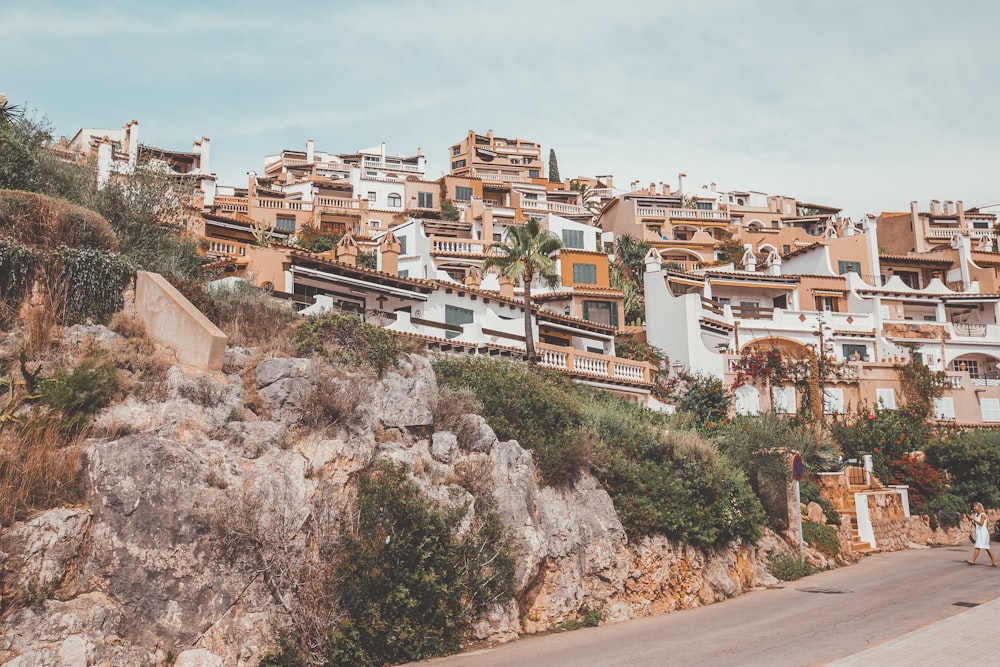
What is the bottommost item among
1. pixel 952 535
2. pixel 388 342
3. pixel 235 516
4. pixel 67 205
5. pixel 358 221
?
pixel 952 535

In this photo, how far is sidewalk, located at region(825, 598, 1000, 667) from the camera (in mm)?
12555

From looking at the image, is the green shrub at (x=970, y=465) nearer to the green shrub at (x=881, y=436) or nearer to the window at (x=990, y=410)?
the green shrub at (x=881, y=436)

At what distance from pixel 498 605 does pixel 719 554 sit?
731 centimetres

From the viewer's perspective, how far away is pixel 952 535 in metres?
30.7

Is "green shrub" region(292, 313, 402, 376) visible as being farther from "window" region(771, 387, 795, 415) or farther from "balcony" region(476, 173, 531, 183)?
"balcony" region(476, 173, 531, 183)

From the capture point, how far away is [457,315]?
1302 inches

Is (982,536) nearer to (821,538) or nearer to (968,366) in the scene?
(821,538)

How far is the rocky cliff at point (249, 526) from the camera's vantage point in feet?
37.1

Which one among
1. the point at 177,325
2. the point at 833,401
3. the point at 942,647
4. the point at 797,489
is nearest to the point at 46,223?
the point at 177,325

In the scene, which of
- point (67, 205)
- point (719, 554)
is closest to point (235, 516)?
point (67, 205)

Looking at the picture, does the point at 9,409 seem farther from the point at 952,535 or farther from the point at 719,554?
the point at 952,535

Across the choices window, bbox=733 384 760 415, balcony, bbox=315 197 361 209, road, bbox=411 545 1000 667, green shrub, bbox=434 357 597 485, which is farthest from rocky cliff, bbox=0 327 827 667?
balcony, bbox=315 197 361 209

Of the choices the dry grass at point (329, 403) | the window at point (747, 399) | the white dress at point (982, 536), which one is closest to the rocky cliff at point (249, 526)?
the dry grass at point (329, 403)

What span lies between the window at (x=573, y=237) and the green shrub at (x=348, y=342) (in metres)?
37.9
